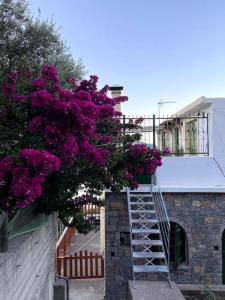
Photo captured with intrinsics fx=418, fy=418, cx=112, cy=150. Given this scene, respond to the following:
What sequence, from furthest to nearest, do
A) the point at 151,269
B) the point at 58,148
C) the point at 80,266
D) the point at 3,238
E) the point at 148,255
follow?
1. the point at 80,266
2. the point at 148,255
3. the point at 151,269
4. the point at 58,148
5. the point at 3,238

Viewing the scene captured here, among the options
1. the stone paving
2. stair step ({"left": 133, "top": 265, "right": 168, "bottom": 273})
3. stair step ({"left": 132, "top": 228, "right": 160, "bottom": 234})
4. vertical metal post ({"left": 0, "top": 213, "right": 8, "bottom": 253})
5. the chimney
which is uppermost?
the chimney

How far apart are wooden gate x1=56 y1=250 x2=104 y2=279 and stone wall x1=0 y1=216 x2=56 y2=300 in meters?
5.47

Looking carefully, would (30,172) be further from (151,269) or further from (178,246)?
(178,246)

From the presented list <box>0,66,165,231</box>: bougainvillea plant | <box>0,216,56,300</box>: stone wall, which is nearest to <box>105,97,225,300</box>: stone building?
<box>0,66,165,231</box>: bougainvillea plant

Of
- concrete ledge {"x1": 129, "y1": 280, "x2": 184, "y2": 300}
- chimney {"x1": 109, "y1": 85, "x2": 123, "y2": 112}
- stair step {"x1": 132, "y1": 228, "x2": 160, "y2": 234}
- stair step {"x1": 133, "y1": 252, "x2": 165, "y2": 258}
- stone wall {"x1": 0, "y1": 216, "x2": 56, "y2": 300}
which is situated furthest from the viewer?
chimney {"x1": 109, "y1": 85, "x2": 123, "y2": 112}

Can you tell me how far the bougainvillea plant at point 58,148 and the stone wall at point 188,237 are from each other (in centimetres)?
272

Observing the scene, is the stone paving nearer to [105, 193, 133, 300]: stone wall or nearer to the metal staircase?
[105, 193, 133, 300]: stone wall

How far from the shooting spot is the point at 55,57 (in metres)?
11.0

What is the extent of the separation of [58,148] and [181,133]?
12899 mm

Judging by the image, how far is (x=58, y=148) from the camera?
5.34 metres

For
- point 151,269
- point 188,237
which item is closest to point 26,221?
point 151,269

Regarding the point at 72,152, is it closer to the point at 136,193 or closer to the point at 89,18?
the point at 136,193

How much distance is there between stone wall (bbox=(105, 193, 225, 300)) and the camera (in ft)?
36.8

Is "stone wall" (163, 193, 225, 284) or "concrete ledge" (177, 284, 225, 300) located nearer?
"concrete ledge" (177, 284, 225, 300)
